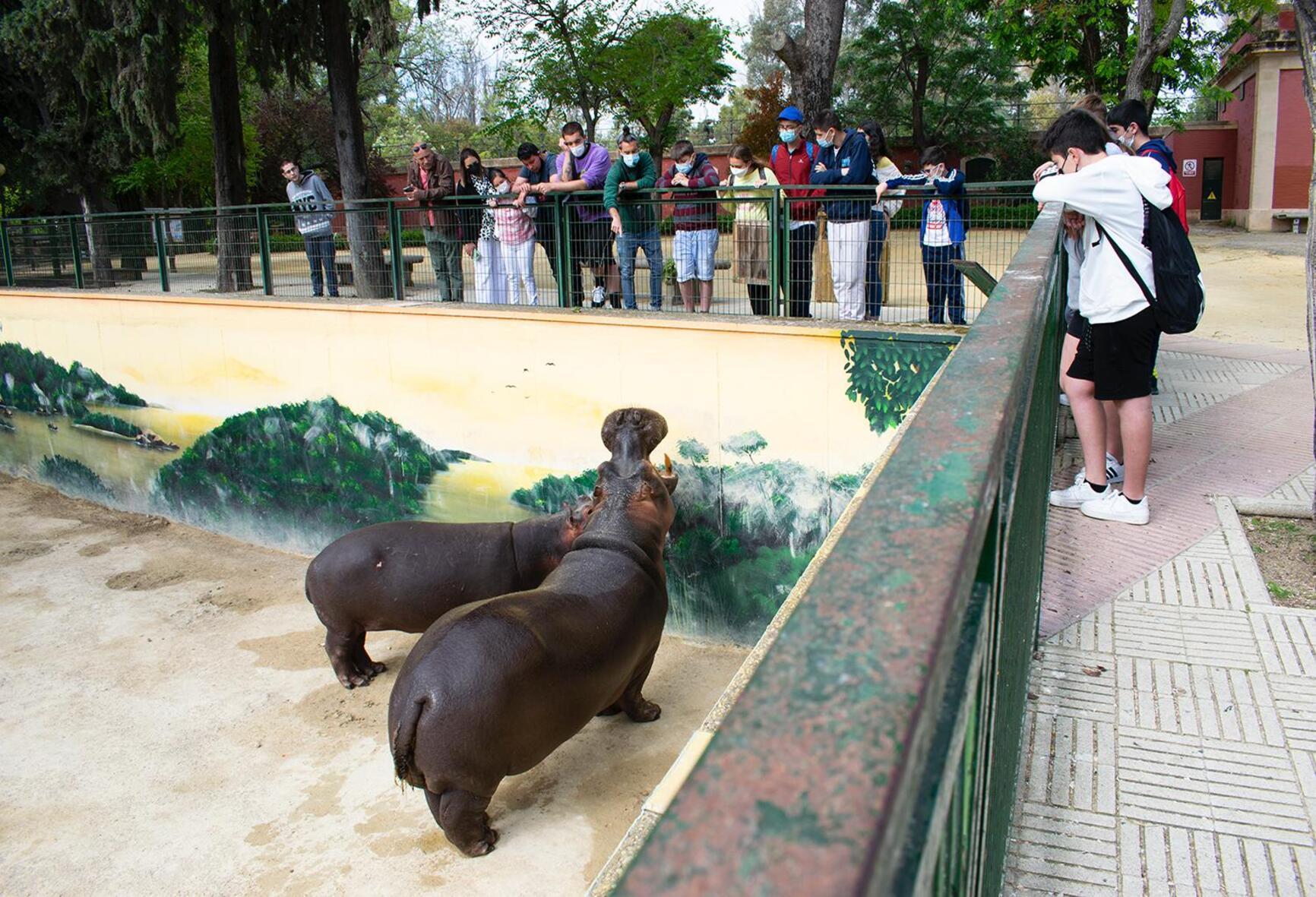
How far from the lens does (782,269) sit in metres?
7.66

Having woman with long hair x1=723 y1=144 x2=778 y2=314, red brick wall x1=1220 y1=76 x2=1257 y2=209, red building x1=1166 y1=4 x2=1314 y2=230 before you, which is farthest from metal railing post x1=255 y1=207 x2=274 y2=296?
red brick wall x1=1220 y1=76 x2=1257 y2=209

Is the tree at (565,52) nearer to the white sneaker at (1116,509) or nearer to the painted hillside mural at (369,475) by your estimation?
the painted hillside mural at (369,475)

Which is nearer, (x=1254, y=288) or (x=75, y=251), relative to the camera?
(x=75, y=251)

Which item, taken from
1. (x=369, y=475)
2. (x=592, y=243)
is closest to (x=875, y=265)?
(x=592, y=243)

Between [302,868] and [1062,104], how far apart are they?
1259 inches

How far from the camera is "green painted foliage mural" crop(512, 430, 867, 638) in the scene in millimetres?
7824

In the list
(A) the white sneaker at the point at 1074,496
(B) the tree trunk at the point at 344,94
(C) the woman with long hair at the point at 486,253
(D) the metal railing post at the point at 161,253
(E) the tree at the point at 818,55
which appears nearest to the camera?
(A) the white sneaker at the point at 1074,496

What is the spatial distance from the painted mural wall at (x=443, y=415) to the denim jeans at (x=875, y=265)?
0.99ft

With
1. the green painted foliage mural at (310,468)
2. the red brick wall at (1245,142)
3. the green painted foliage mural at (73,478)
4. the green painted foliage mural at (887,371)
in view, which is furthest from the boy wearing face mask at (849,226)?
the red brick wall at (1245,142)

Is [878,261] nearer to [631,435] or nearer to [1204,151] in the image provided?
[631,435]

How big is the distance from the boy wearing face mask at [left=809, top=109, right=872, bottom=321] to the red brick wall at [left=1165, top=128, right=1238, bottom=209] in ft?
78.2

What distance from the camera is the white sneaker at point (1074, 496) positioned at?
4477 mm

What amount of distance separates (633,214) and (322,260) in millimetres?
3852

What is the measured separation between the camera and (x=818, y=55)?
1148 cm
